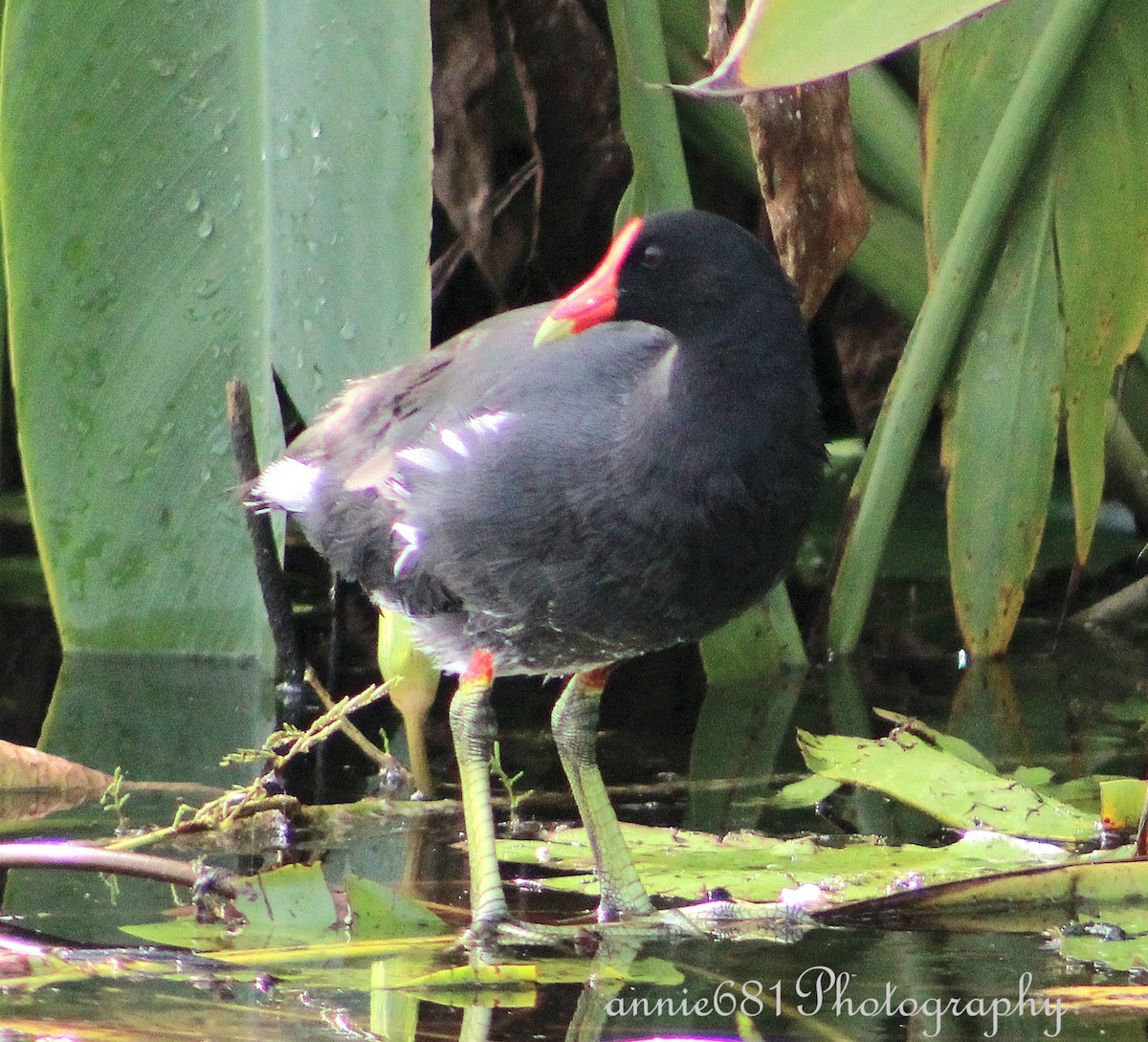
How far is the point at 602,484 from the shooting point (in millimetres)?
2025

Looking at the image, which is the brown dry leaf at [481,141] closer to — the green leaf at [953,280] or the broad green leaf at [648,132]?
the broad green leaf at [648,132]

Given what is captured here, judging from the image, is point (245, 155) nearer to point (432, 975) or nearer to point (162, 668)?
point (162, 668)

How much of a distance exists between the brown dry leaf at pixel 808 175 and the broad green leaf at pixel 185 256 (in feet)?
1.80

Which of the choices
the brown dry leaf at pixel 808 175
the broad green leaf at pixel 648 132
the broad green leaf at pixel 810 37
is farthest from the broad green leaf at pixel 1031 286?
the broad green leaf at pixel 810 37

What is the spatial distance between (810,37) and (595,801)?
44.8 inches

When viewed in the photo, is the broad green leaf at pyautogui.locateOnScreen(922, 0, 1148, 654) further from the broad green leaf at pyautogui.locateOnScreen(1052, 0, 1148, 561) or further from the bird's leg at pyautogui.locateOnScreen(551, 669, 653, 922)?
the bird's leg at pyautogui.locateOnScreen(551, 669, 653, 922)

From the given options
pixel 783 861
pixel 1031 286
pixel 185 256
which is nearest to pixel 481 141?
pixel 185 256

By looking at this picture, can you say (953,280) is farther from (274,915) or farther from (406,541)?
(274,915)

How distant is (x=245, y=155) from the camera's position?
2.75m

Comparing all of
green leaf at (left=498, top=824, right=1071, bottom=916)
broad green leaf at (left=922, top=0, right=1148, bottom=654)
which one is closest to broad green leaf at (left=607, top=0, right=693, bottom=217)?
broad green leaf at (left=922, top=0, right=1148, bottom=654)

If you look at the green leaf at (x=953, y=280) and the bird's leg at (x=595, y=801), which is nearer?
the bird's leg at (x=595, y=801)

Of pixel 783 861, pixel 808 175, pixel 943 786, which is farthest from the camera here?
pixel 808 175

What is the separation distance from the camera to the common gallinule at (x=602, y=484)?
1975mm

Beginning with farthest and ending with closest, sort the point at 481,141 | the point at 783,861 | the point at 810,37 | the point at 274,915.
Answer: the point at 481,141
the point at 783,861
the point at 274,915
the point at 810,37
